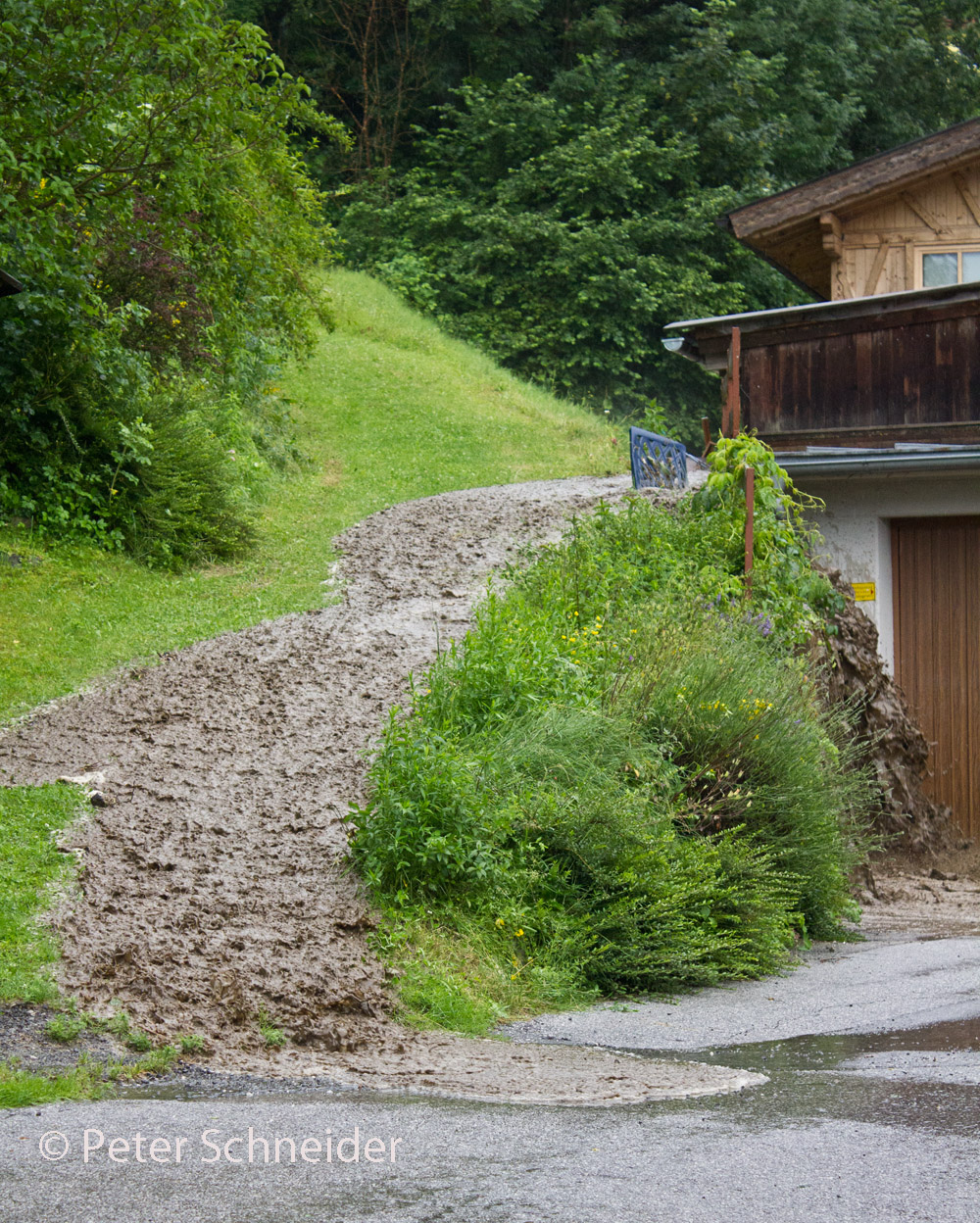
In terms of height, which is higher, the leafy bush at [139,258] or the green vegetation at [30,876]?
the leafy bush at [139,258]

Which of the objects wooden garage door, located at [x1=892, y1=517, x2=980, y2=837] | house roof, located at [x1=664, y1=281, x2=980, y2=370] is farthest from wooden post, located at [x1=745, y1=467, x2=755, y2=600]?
wooden garage door, located at [x1=892, y1=517, x2=980, y2=837]

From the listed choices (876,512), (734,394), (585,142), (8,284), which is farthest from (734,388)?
(585,142)

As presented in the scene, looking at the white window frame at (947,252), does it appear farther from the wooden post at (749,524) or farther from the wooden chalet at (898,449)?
the wooden post at (749,524)

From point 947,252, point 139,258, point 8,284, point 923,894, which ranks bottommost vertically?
point 923,894

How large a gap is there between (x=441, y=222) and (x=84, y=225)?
19864 millimetres

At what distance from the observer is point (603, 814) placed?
6074 mm

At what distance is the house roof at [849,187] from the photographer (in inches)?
543

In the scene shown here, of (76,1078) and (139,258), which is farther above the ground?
(139,258)

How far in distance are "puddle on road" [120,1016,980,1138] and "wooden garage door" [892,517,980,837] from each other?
584 centimetres

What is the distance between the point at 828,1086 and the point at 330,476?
1365 centimetres

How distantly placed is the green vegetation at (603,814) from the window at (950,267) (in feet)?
24.9

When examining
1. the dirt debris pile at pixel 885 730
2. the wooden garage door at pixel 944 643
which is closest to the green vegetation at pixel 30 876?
the dirt debris pile at pixel 885 730

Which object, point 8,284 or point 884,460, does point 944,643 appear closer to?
point 884,460

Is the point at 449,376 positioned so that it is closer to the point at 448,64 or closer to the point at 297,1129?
the point at 448,64
